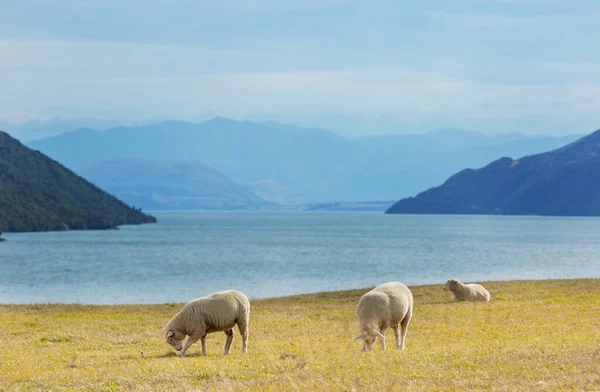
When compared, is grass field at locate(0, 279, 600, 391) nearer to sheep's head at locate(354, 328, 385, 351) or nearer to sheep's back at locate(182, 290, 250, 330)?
sheep's head at locate(354, 328, 385, 351)

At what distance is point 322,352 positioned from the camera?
23.9m

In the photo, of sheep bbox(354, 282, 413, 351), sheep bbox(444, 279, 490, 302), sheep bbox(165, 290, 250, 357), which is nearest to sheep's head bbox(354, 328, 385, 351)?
sheep bbox(354, 282, 413, 351)

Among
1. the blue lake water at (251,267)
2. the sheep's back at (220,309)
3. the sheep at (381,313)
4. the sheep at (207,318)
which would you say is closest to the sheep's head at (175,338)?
the sheep at (207,318)

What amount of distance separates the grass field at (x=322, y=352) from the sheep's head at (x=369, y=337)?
361 millimetres

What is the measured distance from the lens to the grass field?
18109 mm

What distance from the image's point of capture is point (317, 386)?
17312mm

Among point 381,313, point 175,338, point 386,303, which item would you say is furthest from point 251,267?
point 381,313

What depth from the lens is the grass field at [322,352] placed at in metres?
18.1

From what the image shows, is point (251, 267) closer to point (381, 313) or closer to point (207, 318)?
point (207, 318)

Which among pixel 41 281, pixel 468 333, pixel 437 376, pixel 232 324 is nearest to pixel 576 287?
pixel 468 333

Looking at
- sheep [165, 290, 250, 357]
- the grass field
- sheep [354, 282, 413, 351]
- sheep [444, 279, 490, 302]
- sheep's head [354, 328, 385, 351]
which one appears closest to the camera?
the grass field

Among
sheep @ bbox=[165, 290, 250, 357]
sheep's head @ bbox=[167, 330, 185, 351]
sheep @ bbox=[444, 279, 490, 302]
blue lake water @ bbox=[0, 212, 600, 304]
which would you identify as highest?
sheep @ bbox=[165, 290, 250, 357]

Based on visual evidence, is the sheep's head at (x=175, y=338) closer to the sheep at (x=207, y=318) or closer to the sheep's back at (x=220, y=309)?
the sheep at (x=207, y=318)

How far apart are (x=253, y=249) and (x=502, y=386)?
493 ft
